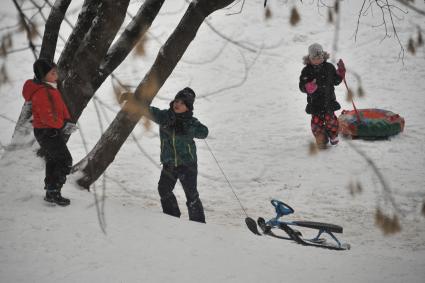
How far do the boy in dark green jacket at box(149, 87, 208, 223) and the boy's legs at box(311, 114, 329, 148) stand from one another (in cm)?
386

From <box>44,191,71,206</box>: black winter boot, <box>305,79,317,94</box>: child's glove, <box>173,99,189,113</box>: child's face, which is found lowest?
<box>44,191,71,206</box>: black winter boot

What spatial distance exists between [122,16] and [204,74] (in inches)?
364

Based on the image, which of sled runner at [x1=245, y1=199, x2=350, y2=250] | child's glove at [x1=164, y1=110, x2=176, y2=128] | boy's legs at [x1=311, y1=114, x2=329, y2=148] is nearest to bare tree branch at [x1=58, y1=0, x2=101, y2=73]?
child's glove at [x1=164, y1=110, x2=176, y2=128]

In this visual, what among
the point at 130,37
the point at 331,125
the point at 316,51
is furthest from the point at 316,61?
the point at 130,37

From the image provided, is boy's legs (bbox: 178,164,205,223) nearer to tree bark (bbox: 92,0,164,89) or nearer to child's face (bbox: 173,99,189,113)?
child's face (bbox: 173,99,189,113)

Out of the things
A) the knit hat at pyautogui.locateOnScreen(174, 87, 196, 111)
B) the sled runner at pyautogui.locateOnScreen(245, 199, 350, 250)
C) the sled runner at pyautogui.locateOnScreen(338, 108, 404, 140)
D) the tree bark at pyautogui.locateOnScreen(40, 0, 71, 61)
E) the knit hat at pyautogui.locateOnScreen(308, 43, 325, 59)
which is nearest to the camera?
the sled runner at pyautogui.locateOnScreen(245, 199, 350, 250)

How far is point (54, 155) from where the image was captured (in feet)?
13.6

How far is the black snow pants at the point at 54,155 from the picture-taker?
4090 millimetres

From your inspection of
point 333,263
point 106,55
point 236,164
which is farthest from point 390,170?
point 106,55

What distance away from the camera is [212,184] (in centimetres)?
754

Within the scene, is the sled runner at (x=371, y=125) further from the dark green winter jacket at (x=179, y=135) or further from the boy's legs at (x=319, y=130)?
the dark green winter jacket at (x=179, y=135)

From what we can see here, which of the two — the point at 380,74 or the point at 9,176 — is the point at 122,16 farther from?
the point at 380,74

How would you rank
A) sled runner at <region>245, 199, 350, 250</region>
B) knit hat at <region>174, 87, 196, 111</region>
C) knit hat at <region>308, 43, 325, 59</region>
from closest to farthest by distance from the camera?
sled runner at <region>245, 199, 350, 250</region>
knit hat at <region>174, 87, 196, 111</region>
knit hat at <region>308, 43, 325, 59</region>

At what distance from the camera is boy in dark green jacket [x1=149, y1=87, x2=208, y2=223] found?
16.4 ft
